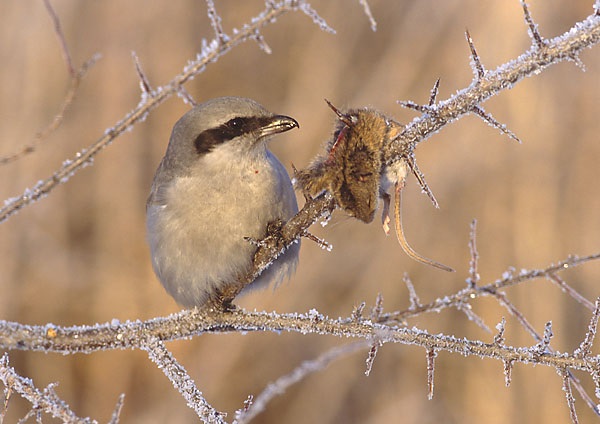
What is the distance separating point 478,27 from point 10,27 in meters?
3.53

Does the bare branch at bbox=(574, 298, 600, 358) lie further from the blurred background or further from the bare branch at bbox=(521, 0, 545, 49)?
the blurred background

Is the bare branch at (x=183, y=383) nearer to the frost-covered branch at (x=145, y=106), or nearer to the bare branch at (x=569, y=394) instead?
the frost-covered branch at (x=145, y=106)

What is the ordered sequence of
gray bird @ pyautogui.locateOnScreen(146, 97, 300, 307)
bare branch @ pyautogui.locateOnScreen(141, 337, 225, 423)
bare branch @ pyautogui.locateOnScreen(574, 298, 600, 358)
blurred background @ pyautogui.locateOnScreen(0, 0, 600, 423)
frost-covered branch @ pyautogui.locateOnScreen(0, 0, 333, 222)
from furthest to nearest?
blurred background @ pyautogui.locateOnScreen(0, 0, 600, 423) → gray bird @ pyautogui.locateOnScreen(146, 97, 300, 307) → bare branch @ pyautogui.locateOnScreen(141, 337, 225, 423) → frost-covered branch @ pyautogui.locateOnScreen(0, 0, 333, 222) → bare branch @ pyautogui.locateOnScreen(574, 298, 600, 358)

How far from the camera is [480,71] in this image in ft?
5.55

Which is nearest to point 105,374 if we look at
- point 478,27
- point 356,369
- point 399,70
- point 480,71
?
point 356,369

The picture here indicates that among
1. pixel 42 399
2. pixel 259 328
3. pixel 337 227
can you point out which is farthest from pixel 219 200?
pixel 337 227

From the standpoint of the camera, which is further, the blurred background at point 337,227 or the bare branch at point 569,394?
the blurred background at point 337,227

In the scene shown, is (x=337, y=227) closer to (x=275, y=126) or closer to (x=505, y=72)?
(x=275, y=126)

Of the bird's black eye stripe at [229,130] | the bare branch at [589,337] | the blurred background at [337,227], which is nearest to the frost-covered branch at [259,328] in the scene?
the bare branch at [589,337]

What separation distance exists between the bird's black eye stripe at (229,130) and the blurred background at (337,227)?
2756mm

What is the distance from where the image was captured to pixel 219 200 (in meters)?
2.66

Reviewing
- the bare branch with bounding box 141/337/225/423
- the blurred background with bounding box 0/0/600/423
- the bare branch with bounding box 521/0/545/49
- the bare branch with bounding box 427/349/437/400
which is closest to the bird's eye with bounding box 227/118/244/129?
the bare branch with bounding box 141/337/225/423

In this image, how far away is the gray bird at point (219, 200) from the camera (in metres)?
2.64

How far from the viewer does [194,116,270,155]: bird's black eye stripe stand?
2740mm
